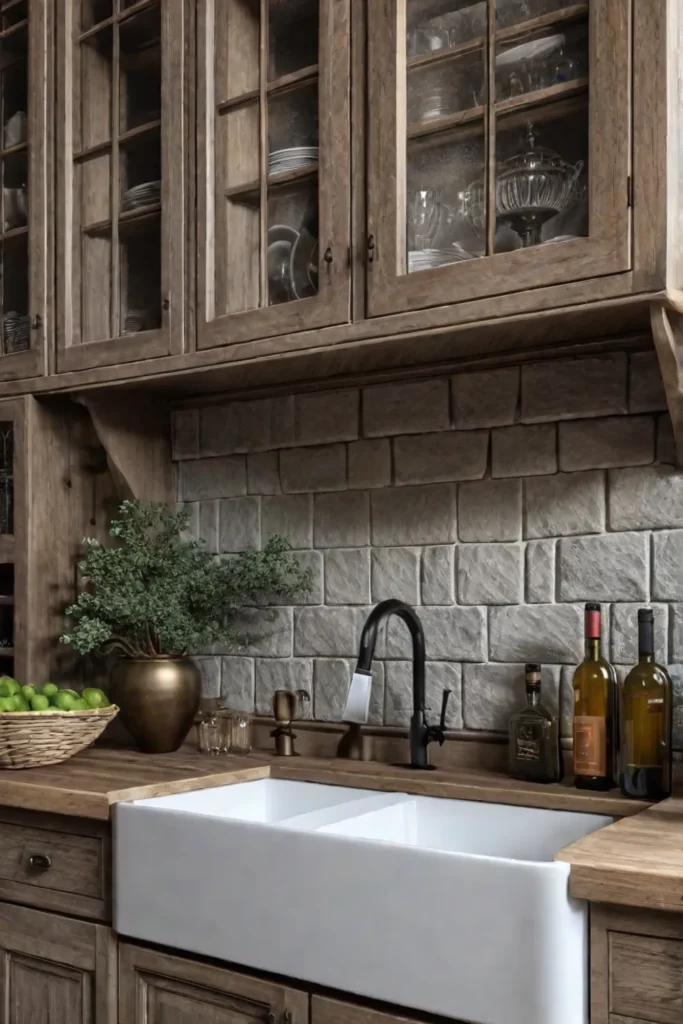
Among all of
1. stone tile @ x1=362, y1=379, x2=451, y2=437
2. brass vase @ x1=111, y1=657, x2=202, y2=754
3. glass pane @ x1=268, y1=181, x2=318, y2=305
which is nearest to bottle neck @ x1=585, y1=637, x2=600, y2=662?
stone tile @ x1=362, y1=379, x2=451, y2=437

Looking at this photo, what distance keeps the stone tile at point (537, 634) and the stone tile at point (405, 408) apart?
1.31 feet

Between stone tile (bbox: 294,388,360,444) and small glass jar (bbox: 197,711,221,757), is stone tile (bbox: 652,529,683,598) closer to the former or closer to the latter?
stone tile (bbox: 294,388,360,444)

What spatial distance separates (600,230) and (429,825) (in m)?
1.03

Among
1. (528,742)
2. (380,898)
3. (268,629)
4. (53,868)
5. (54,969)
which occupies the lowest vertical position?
(54,969)

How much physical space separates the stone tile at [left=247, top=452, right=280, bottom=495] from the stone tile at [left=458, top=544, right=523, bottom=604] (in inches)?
19.6

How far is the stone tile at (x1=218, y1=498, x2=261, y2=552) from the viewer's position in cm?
246

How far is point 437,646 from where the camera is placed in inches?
85.7

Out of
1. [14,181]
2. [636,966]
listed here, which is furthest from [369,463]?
[636,966]

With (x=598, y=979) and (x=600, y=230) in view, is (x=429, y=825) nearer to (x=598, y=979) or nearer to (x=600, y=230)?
(x=598, y=979)

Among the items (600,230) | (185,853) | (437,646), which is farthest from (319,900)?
(600,230)

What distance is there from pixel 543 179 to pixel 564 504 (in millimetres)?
617

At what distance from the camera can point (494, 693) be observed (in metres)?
2.09

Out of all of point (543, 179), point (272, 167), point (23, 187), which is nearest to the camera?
point (543, 179)

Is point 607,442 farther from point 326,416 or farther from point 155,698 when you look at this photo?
point 155,698
